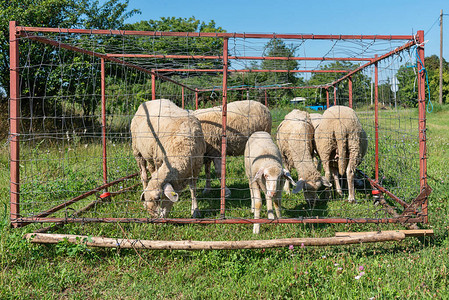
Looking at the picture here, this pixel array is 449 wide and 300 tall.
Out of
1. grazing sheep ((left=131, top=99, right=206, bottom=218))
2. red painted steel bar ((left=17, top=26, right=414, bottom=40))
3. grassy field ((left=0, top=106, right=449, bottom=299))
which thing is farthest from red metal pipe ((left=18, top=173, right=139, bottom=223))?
red painted steel bar ((left=17, top=26, right=414, bottom=40))

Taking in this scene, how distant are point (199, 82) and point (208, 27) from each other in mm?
27902

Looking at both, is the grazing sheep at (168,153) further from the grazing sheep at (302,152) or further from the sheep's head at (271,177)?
the grazing sheep at (302,152)

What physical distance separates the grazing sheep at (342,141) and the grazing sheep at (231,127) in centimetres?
162

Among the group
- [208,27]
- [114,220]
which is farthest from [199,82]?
[208,27]

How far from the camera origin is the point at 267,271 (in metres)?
3.63

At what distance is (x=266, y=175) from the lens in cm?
492

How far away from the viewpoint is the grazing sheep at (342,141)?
20.9 feet

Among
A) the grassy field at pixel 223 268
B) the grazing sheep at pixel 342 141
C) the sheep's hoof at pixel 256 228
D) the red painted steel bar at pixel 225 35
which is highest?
the red painted steel bar at pixel 225 35

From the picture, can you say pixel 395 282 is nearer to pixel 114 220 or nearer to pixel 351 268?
pixel 351 268

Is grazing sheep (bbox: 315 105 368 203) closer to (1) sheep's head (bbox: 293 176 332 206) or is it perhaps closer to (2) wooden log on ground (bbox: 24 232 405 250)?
(1) sheep's head (bbox: 293 176 332 206)

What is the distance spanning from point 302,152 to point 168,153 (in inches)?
112

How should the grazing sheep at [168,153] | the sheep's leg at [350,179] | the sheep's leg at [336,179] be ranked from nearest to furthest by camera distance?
the grazing sheep at [168,153]
the sheep's leg at [350,179]
the sheep's leg at [336,179]

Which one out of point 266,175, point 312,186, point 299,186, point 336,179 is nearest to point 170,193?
point 266,175

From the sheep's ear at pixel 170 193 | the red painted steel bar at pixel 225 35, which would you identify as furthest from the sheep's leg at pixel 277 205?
the red painted steel bar at pixel 225 35
